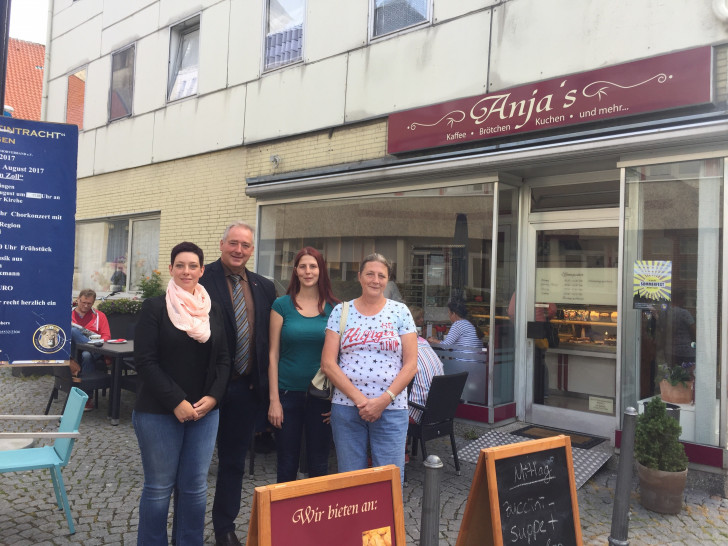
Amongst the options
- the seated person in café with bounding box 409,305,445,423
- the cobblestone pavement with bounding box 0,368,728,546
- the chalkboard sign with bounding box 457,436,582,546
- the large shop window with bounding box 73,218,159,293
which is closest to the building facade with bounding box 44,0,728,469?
the cobblestone pavement with bounding box 0,368,728,546

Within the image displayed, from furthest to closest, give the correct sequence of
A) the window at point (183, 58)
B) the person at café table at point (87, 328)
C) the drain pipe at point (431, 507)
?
the window at point (183, 58), the person at café table at point (87, 328), the drain pipe at point (431, 507)

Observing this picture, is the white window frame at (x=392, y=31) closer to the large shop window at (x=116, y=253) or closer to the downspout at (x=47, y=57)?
the large shop window at (x=116, y=253)

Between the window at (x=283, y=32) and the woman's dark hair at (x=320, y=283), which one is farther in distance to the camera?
the window at (x=283, y=32)

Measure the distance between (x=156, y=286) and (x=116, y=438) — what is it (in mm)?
4768

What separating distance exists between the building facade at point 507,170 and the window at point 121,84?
1.83 m

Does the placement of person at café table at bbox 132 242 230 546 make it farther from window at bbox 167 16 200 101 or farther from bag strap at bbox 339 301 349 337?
window at bbox 167 16 200 101

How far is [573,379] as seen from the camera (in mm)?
6539

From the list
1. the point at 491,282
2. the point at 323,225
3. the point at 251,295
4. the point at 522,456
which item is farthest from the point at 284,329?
the point at 323,225

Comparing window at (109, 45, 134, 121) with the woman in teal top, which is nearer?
the woman in teal top

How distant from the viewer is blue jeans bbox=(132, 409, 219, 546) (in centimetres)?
306

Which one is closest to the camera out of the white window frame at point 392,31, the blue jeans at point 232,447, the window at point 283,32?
the blue jeans at point 232,447

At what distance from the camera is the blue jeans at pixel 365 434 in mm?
3422

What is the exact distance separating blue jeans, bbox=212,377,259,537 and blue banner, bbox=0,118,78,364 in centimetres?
125

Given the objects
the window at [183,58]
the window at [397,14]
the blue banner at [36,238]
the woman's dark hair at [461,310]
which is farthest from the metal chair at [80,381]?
the window at [397,14]
